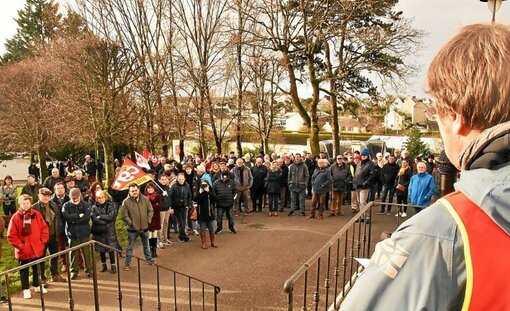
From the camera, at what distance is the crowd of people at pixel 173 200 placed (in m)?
7.98

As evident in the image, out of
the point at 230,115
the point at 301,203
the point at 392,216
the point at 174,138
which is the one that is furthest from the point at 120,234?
the point at 230,115

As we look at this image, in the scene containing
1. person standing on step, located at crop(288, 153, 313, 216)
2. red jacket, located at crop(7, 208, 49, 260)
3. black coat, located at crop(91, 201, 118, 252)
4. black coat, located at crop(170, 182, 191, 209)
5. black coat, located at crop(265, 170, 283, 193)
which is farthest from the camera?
black coat, located at crop(265, 170, 283, 193)

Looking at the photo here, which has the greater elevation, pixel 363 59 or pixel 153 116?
pixel 363 59

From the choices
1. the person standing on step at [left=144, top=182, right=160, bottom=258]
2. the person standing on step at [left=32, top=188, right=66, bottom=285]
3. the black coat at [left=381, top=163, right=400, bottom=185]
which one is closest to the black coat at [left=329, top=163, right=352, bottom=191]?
the black coat at [left=381, top=163, right=400, bottom=185]

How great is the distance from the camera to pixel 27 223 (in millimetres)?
7289

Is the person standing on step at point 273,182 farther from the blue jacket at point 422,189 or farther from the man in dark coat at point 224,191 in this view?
the blue jacket at point 422,189

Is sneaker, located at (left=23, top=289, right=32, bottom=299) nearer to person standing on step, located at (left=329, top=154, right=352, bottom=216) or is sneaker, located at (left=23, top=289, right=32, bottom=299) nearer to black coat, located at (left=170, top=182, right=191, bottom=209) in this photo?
black coat, located at (left=170, top=182, right=191, bottom=209)

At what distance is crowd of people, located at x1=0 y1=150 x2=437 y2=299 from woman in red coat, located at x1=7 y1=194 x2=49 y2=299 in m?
0.02

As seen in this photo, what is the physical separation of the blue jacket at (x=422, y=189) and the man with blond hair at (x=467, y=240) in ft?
32.0

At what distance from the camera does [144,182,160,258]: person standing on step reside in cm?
938

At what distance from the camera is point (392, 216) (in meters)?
12.4

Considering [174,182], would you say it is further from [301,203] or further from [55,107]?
[55,107]

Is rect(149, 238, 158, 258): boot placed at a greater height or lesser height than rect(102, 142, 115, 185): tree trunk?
lesser

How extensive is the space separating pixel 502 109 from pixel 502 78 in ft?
0.23
